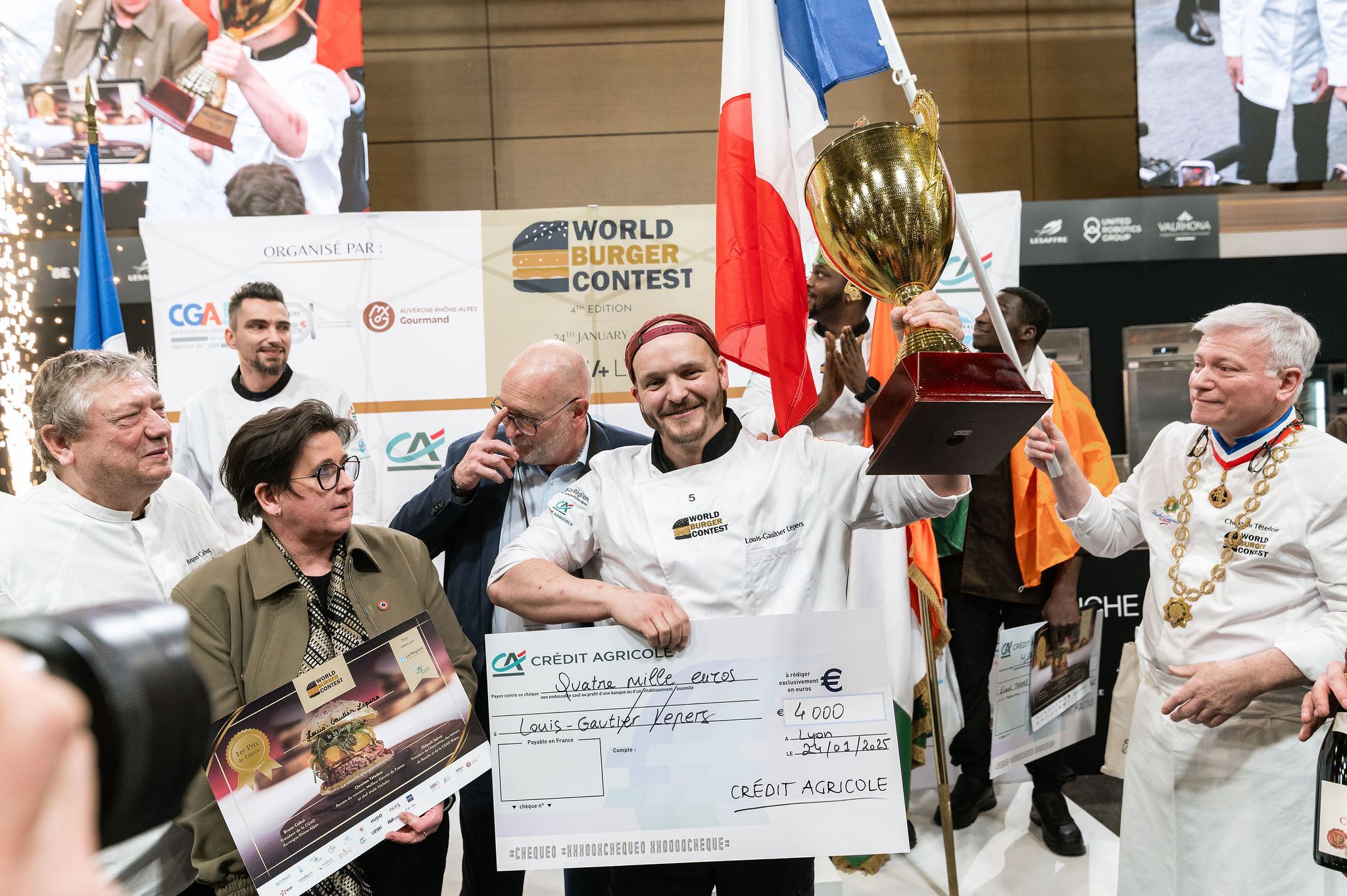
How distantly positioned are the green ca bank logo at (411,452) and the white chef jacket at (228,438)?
8 cm

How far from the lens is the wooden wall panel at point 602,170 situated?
5047mm

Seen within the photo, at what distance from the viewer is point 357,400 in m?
3.68

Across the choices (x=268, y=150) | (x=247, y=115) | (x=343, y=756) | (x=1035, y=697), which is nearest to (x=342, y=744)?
(x=343, y=756)

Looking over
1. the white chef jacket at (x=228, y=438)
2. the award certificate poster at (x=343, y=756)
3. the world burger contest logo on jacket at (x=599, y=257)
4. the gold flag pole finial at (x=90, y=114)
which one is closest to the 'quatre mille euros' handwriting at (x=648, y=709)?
the award certificate poster at (x=343, y=756)

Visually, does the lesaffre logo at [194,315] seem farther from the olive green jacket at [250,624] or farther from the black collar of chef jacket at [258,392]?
the olive green jacket at [250,624]

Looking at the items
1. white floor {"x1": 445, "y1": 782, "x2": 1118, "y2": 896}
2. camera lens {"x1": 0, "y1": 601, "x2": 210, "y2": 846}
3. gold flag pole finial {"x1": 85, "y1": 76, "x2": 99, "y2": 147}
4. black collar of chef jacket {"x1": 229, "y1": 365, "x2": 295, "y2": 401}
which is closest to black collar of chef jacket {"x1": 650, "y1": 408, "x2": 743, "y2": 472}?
camera lens {"x1": 0, "y1": 601, "x2": 210, "y2": 846}

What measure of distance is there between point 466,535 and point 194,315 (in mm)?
1938

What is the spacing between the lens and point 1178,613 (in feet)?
6.81

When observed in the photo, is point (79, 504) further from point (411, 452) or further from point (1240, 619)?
point (1240, 619)

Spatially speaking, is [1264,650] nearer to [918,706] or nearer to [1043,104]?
[918,706]

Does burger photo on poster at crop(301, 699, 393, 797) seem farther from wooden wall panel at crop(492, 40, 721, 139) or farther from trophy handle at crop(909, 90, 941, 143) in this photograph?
wooden wall panel at crop(492, 40, 721, 139)

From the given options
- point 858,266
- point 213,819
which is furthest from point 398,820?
point 858,266

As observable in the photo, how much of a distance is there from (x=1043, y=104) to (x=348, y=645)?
4.83 metres

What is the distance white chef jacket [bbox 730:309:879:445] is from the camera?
3318 mm
